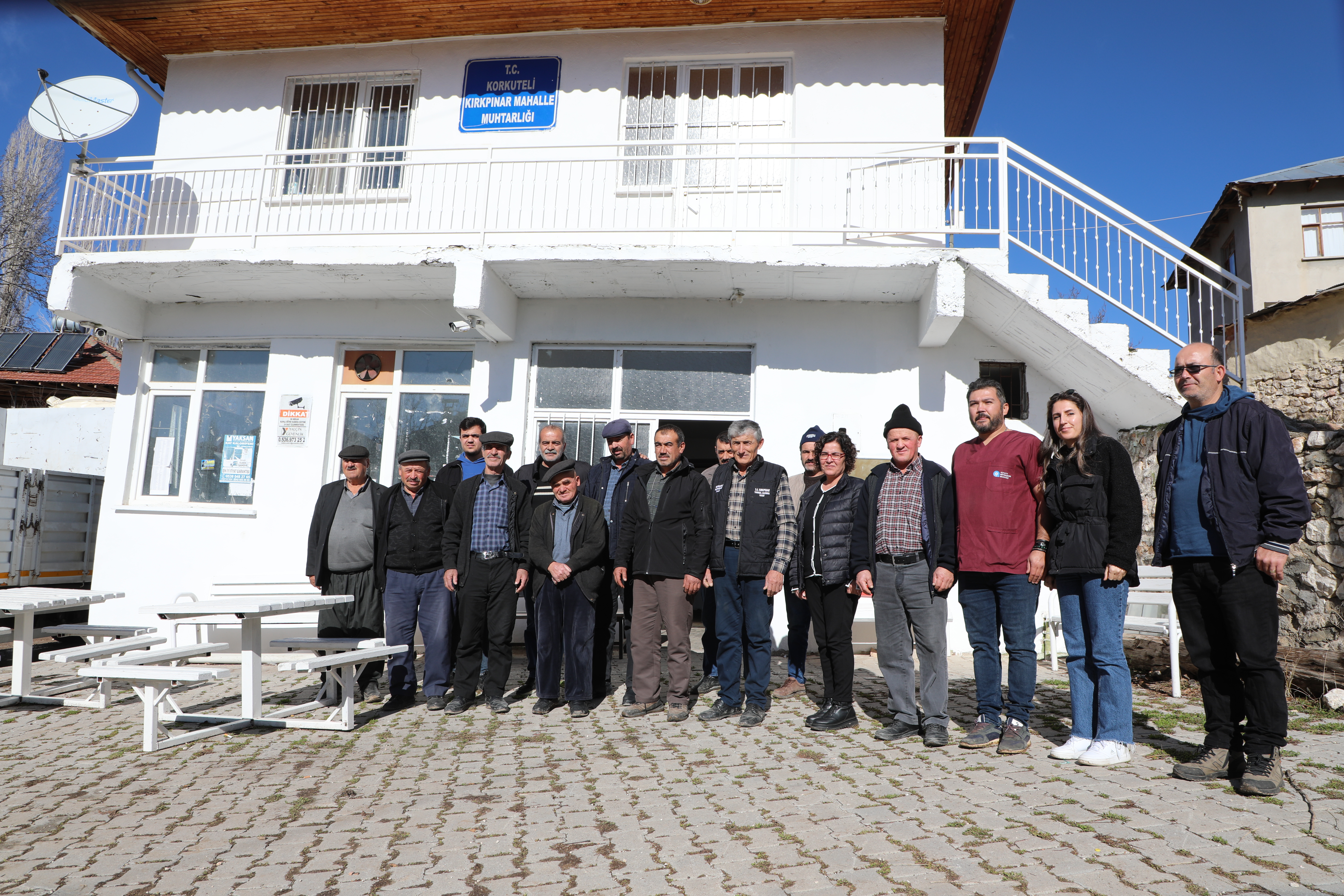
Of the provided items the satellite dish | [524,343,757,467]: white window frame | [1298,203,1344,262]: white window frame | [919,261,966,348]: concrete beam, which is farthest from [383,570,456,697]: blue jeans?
[1298,203,1344,262]: white window frame

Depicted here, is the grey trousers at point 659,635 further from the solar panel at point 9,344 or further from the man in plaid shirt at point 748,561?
the solar panel at point 9,344

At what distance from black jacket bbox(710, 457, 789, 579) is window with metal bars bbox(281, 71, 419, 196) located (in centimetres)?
631

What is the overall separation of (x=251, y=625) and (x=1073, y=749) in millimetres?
5050

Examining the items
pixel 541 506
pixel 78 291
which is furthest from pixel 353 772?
pixel 78 291

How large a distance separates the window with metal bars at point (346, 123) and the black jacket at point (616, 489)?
5165mm

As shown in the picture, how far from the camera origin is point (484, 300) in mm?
8055

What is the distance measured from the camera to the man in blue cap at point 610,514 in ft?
19.0

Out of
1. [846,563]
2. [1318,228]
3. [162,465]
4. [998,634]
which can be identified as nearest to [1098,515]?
[998,634]

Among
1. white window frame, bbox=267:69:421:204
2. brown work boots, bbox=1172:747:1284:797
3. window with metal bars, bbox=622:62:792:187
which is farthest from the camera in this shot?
white window frame, bbox=267:69:421:204

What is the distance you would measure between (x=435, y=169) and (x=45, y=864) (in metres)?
7.81

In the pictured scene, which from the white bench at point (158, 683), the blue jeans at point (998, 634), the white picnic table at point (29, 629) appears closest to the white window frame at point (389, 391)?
the white picnic table at point (29, 629)

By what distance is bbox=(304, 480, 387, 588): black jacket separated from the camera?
5.94 m

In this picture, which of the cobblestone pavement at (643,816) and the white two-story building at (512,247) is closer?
the cobblestone pavement at (643,816)

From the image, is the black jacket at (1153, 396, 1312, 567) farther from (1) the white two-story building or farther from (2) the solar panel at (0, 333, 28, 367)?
(2) the solar panel at (0, 333, 28, 367)
